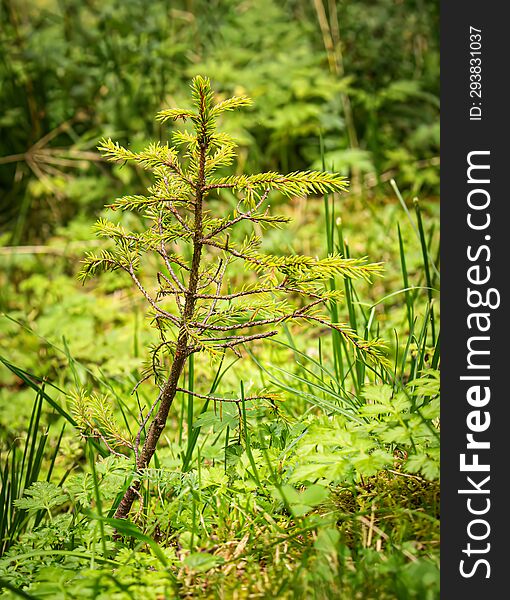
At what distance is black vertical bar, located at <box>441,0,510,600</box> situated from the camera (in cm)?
124

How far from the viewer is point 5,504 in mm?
1612

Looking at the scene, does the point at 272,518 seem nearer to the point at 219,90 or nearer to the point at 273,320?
the point at 273,320

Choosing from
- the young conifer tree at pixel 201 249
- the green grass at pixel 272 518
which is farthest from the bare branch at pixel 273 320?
the green grass at pixel 272 518

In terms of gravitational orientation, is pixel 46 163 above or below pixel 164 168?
above

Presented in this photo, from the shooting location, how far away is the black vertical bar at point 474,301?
1237mm

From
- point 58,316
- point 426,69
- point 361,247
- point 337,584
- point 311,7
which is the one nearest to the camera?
point 337,584

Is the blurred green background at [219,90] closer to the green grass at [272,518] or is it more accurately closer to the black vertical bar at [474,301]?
the black vertical bar at [474,301]

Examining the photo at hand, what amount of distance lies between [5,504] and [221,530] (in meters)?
0.59

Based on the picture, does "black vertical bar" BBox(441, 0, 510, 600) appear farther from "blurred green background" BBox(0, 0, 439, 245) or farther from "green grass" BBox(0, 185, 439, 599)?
"blurred green background" BBox(0, 0, 439, 245)

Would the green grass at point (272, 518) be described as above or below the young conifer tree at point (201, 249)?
below

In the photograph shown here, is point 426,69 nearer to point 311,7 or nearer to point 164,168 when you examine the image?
point 311,7

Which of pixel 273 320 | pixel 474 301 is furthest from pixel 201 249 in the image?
pixel 474 301

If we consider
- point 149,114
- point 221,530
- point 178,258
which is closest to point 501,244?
point 178,258

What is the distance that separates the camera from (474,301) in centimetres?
141
